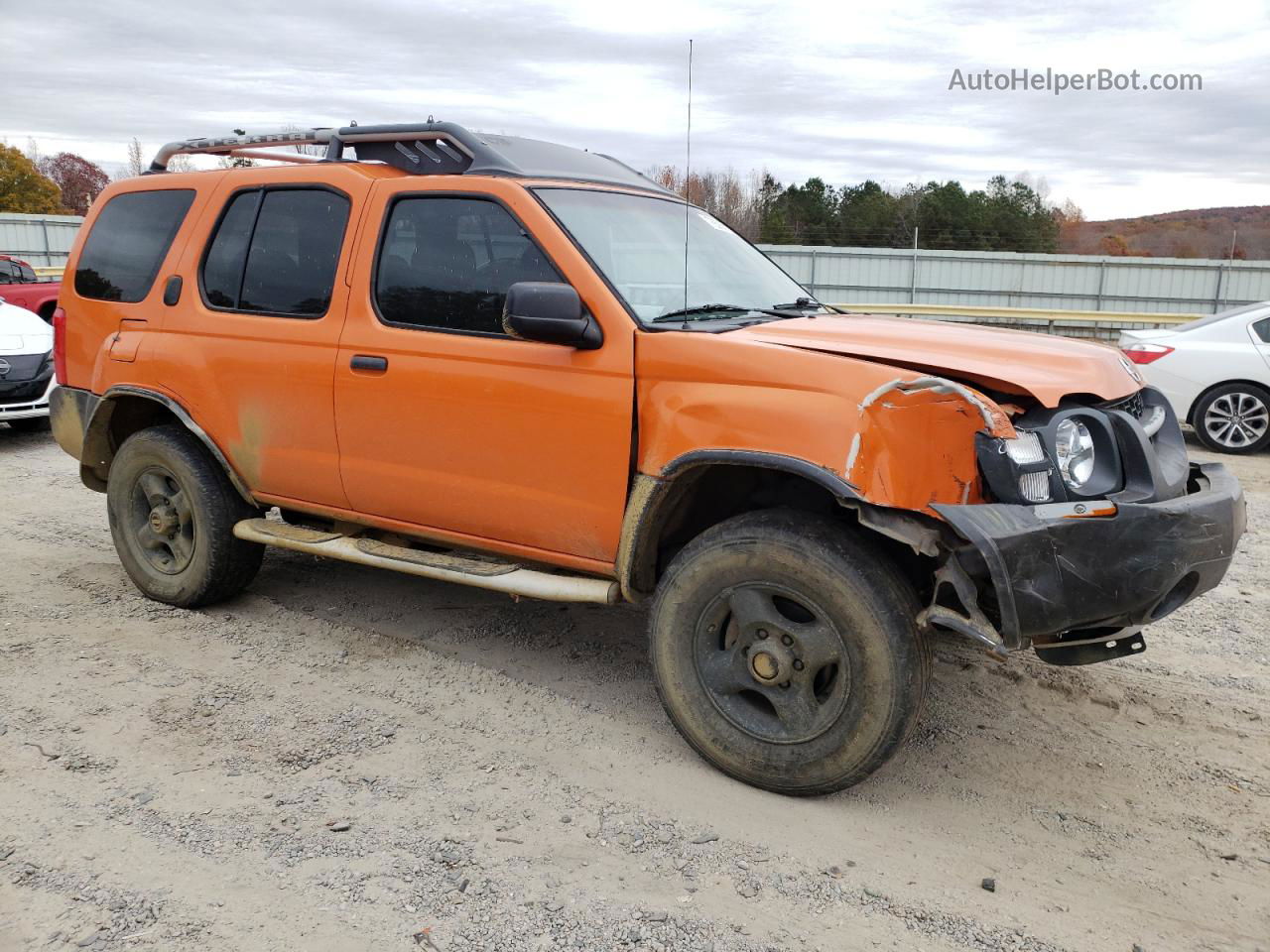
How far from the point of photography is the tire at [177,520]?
4.77m

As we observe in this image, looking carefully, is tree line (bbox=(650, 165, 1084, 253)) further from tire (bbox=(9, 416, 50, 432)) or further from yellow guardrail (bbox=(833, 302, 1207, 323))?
tire (bbox=(9, 416, 50, 432))

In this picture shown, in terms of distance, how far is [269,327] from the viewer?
440 cm

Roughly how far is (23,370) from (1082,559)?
973 centimetres

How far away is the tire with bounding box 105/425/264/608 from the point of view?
15.6ft

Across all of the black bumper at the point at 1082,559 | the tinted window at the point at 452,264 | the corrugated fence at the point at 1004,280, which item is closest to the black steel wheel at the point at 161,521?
the tinted window at the point at 452,264

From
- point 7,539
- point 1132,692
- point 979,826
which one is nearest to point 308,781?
point 979,826

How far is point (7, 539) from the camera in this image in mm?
6312

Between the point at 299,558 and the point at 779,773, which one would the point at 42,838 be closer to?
the point at 779,773

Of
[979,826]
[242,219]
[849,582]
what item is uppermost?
[242,219]

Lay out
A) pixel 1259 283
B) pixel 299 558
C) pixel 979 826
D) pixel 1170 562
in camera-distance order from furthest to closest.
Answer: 1. pixel 1259 283
2. pixel 299 558
3. pixel 979 826
4. pixel 1170 562

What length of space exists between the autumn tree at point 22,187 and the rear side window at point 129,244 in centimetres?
5051

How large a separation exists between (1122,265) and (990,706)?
24461 millimetres

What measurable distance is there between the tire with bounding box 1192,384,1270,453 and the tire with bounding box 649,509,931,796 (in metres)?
7.76

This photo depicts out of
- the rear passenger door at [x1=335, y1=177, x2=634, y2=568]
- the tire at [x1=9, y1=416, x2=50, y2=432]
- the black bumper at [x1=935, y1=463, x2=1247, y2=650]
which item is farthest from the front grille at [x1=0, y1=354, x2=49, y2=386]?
the black bumper at [x1=935, y1=463, x2=1247, y2=650]
